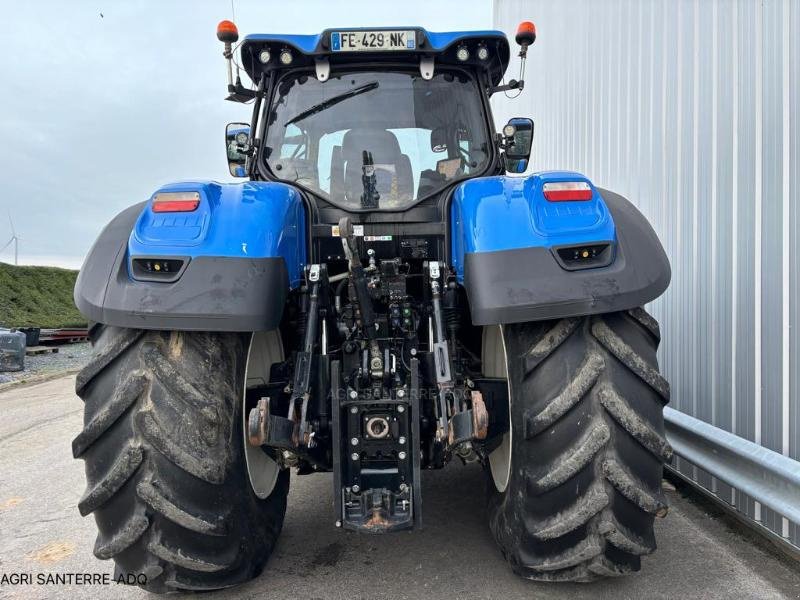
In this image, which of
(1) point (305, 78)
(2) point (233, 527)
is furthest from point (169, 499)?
(1) point (305, 78)

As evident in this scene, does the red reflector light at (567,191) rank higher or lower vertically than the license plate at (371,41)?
lower

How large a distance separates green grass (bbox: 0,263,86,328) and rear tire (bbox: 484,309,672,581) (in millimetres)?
15843

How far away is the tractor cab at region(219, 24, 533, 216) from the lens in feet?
9.72

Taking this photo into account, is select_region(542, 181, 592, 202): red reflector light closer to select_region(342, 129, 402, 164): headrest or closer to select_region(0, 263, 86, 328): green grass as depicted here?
select_region(342, 129, 402, 164): headrest

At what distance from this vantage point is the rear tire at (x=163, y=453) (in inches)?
80.0

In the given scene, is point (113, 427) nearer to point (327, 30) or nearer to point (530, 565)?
point (530, 565)

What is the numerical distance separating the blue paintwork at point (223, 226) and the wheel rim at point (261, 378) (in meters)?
0.37

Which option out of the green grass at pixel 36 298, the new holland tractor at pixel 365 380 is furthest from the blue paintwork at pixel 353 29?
the green grass at pixel 36 298

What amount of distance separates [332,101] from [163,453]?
1.95 metres

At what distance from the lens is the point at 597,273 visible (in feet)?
6.76

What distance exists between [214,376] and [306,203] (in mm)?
986

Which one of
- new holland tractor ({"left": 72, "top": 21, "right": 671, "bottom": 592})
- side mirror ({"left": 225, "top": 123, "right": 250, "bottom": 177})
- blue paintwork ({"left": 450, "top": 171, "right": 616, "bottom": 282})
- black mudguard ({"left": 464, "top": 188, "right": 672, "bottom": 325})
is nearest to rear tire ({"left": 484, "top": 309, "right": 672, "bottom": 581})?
new holland tractor ({"left": 72, "top": 21, "right": 671, "bottom": 592})

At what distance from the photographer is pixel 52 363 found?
11891 millimetres

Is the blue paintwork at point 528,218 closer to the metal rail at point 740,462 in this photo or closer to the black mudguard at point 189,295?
the black mudguard at point 189,295
